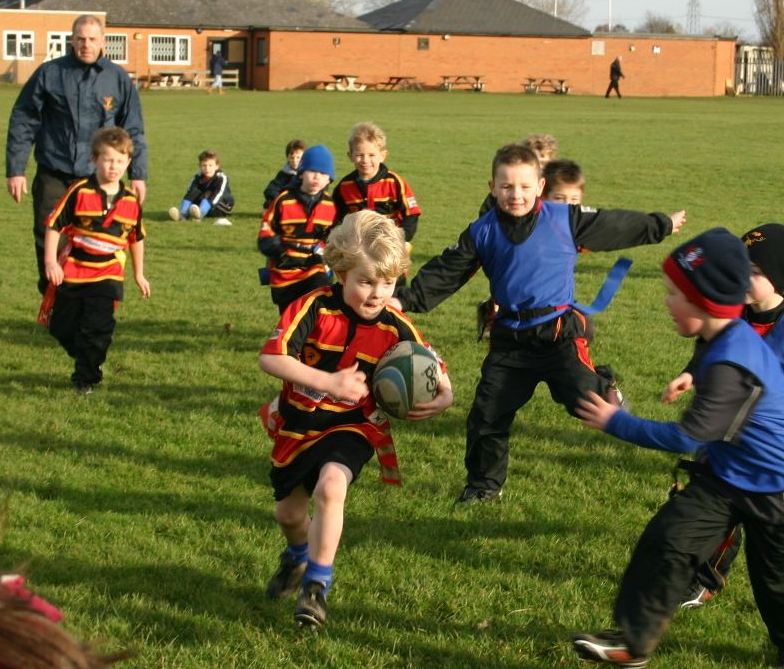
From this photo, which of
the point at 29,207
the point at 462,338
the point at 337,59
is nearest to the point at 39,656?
the point at 462,338

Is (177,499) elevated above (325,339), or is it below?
below

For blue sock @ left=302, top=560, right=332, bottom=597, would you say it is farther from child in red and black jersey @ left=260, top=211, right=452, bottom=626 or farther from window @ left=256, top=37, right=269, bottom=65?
window @ left=256, top=37, right=269, bottom=65

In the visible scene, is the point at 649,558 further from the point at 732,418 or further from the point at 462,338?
the point at 462,338

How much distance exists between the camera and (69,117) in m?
9.94

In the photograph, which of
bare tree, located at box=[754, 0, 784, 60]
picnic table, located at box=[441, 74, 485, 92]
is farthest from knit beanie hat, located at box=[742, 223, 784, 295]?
bare tree, located at box=[754, 0, 784, 60]

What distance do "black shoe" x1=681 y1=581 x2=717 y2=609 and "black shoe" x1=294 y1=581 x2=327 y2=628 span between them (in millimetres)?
1598

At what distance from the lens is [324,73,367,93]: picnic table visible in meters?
71.5

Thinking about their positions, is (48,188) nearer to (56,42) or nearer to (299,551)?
(299,551)

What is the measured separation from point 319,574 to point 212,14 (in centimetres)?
7671

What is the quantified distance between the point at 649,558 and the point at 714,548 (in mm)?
242

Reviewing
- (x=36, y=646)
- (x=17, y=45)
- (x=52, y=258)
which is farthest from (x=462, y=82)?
(x=36, y=646)

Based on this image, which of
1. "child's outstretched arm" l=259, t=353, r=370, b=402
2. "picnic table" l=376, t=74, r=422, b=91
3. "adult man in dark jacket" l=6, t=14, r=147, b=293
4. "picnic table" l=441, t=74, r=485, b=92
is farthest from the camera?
"picnic table" l=441, t=74, r=485, b=92

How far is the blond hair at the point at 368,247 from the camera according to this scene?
492 cm

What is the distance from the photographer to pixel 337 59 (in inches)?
2948
